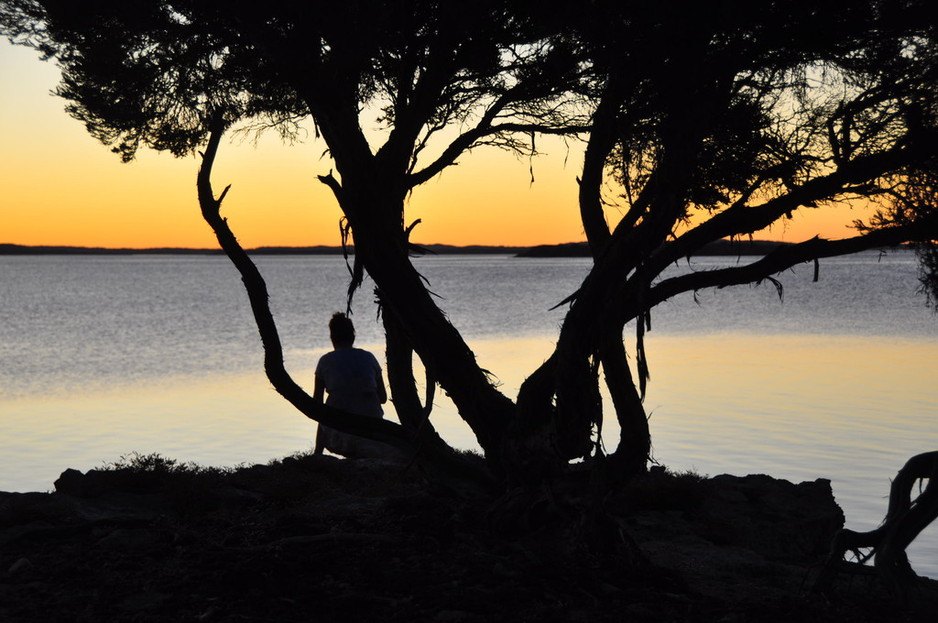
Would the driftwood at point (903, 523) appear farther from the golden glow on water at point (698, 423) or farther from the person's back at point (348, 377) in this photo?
the person's back at point (348, 377)

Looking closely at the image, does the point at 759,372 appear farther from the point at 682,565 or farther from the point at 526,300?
the point at 526,300

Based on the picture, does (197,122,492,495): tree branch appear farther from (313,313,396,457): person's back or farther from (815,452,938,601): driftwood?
(815,452,938,601): driftwood

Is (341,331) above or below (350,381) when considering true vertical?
above

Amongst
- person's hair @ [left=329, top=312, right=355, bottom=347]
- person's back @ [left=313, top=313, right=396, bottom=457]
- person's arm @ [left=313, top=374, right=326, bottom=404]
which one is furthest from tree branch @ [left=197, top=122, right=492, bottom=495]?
person's hair @ [left=329, top=312, right=355, bottom=347]

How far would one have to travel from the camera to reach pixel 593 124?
7.38 meters

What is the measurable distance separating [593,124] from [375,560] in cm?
355

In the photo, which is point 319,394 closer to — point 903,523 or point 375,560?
point 375,560

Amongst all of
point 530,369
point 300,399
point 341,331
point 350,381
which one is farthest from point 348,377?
point 530,369

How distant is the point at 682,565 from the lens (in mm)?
6965

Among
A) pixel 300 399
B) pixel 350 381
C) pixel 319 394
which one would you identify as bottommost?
pixel 319 394

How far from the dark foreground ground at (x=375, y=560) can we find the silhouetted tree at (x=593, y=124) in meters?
0.62

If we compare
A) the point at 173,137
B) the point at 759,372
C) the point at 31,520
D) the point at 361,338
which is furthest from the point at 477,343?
the point at 31,520

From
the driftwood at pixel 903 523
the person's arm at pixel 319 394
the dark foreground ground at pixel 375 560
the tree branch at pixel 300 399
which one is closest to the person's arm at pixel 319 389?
the person's arm at pixel 319 394

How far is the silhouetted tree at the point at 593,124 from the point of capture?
19.8ft
